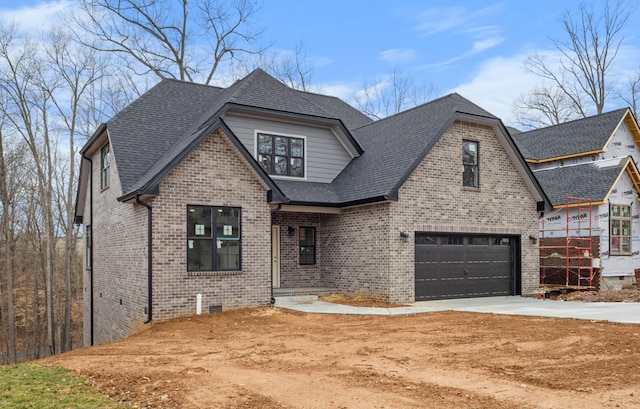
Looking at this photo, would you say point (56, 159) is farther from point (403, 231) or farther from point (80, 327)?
point (403, 231)

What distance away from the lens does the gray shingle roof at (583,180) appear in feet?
76.1

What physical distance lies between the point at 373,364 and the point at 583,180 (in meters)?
19.7

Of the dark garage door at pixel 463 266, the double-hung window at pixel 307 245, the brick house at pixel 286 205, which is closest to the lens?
the brick house at pixel 286 205

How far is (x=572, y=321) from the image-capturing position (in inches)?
486

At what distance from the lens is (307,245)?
735 inches

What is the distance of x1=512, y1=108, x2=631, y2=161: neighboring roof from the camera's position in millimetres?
26875

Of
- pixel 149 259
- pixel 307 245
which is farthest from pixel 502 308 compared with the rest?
pixel 149 259

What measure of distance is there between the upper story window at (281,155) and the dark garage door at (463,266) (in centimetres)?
465

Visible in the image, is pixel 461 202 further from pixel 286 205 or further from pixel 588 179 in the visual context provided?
pixel 588 179

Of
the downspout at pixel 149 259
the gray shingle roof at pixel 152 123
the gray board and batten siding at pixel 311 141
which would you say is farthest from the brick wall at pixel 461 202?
the gray shingle roof at pixel 152 123

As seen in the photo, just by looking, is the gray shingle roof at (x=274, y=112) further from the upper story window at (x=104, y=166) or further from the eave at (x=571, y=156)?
the eave at (x=571, y=156)

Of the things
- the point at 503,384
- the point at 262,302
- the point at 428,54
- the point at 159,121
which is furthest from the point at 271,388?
the point at 428,54

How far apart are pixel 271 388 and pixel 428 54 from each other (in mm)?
24190

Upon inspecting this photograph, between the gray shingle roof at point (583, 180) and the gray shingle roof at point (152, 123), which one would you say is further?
the gray shingle roof at point (583, 180)
